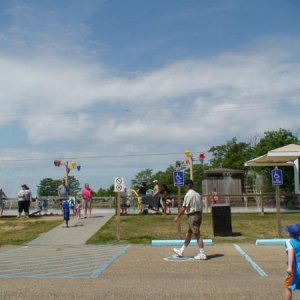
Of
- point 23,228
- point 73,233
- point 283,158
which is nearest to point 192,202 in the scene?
point 73,233

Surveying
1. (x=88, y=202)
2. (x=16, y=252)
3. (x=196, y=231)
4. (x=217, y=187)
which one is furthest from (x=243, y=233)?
(x=217, y=187)

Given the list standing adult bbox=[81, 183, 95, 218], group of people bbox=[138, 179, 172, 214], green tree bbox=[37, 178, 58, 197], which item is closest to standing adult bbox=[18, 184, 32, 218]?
standing adult bbox=[81, 183, 95, 218]

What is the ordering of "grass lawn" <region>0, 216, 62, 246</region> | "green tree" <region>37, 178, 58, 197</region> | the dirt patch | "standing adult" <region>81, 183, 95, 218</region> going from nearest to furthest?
"grass lawn" <region>0, 216, 62, 246</region>, the dirt patch, "standing adult" <region>81, 183, 95, 218</region>, "green tree" <region>37, 178, 58, 197</region>

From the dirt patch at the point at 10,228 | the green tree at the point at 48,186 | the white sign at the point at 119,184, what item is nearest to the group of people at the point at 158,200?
the dirt patch at the point at 10,228

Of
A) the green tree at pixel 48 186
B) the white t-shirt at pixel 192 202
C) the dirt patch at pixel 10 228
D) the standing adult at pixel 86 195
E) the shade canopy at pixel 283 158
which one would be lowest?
the dirt patch at pixel 10 228

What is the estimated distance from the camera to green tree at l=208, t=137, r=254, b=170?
6947 cm

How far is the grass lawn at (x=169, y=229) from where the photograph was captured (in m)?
16.5

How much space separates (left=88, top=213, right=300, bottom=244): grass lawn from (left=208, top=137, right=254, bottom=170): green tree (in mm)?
45984

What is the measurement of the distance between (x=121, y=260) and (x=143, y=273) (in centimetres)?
200

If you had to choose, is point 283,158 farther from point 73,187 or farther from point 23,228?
point 73,187

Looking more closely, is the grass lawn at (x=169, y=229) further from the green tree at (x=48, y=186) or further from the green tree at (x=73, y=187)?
the green tree at (x=48, y=186)

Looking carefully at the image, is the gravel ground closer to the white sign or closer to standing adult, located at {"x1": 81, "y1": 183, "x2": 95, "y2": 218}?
the white sign

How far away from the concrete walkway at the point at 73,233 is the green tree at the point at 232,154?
47826mm

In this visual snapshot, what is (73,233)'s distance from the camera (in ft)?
60.1
